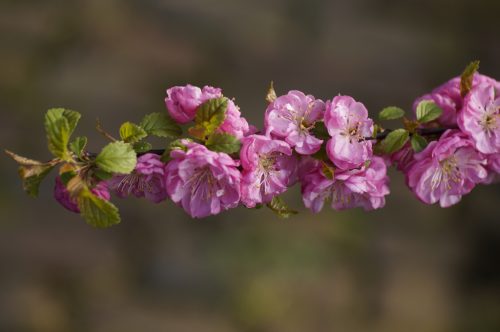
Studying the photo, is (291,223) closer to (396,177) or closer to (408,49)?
(396,177)

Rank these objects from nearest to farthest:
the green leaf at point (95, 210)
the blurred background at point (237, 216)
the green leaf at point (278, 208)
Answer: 1. the green leaf at point (95, 210)
2. the green leaf at point (278, 208)
3. the blurred background at point (237, 216)

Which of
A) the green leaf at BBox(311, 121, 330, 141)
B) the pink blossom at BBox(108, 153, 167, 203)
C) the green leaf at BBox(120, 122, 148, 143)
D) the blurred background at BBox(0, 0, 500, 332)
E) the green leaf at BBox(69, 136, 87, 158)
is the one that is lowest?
the blurred background at BBox(0, 0, 500, 332)

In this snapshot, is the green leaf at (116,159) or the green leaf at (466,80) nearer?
the green leaf at (116,159)

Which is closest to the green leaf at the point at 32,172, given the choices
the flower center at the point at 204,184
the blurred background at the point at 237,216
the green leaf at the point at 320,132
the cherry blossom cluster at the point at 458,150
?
the flower center at the point at 204,184

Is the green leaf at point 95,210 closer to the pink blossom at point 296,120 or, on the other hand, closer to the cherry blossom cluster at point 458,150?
the pink blossom at point 296,120

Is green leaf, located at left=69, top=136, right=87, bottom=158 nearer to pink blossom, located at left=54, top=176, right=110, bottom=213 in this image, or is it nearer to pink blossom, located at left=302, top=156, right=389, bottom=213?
pink blossom, located at left=54, top=176, right=110, bottom=213

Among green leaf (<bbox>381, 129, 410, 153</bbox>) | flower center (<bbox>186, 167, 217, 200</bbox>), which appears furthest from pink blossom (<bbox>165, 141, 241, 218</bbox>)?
green leaf (<bbox>381, 129, 410, 153</bbox>)

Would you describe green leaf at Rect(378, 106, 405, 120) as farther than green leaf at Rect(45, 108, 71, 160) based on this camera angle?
Yes

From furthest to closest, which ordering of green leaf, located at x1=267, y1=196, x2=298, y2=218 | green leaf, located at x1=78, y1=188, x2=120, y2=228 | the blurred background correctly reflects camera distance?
the blurred background → green leaf, located at x1=267, y1=196, x2=298, y2=218 → green leaf, located at x1=78, y1=188, x2=120, y2=228
